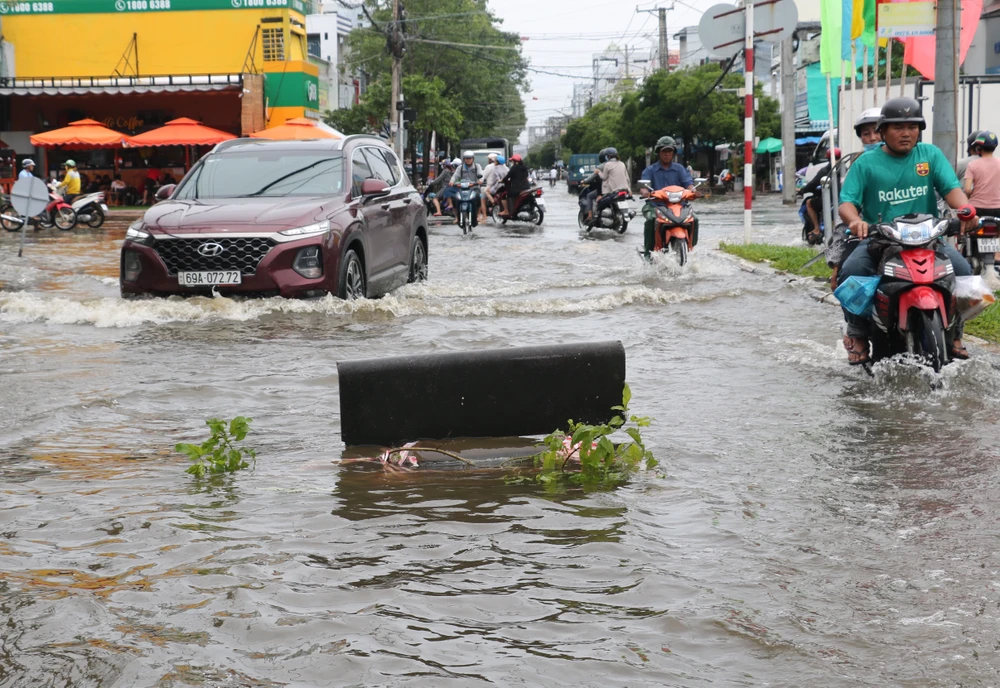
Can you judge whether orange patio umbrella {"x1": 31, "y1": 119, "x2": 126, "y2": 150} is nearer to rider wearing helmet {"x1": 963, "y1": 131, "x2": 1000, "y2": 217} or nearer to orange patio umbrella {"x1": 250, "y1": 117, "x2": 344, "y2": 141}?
orange patio umbrella {"x1": 250, "y1": 117, "x2": 344, "y2": 141}

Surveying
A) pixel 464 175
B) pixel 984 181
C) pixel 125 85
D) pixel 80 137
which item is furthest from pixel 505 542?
pixel 125 85

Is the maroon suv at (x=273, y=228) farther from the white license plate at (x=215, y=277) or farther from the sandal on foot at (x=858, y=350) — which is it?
the sandal on foot at (x=858, y=350)

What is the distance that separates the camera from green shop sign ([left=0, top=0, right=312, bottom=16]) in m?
45.9

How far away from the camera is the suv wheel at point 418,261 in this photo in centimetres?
1348

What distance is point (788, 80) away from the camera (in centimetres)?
3822

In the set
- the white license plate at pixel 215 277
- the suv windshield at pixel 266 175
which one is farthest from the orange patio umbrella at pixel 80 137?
the white license plate at pixel 215 277

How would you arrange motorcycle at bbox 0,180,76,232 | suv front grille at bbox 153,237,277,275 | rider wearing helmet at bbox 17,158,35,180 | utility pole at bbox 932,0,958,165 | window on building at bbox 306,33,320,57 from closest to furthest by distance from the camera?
suv front grille at bbox 153,237,277,275 → utility pole at bbox 932,0,958,165 → rider wearing helmet at bbox 17,158,35,180 → motorcycle at bbox 0,180,76,232 → window on building at bbox 306,33,320,57

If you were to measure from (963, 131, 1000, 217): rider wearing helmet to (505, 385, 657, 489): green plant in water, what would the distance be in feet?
27.9

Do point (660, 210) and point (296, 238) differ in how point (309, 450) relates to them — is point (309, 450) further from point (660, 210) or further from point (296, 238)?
point (660, 210)

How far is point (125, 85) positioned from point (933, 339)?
131ft

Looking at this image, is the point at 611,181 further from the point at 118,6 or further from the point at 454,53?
the point at 454,53

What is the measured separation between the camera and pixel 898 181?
288 inches

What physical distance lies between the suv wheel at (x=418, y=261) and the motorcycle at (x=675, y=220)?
285 cm

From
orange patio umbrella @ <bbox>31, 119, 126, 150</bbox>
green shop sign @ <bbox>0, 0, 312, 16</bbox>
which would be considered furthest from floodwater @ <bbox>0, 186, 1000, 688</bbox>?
green shop sign @ <bbox>0, 0, 312, 16</bbox>
